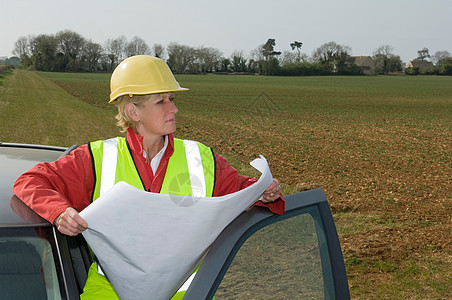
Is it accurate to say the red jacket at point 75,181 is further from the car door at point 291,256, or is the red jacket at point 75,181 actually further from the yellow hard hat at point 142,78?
the yellow hard hat at point 142,78

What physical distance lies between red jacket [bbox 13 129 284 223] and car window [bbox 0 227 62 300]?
0.29 feet

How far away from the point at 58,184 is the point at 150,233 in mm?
662

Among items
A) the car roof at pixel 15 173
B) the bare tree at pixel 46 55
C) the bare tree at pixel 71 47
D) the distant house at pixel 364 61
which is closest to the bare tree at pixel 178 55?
the car roof at pixel 15 173

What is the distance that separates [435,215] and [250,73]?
92954 mm

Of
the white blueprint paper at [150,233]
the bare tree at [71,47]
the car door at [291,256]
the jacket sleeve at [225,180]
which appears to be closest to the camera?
the white blueprint paper at [150,233]

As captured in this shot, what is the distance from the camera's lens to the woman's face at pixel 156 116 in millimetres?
2354

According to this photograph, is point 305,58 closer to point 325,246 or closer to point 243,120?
point 243,120

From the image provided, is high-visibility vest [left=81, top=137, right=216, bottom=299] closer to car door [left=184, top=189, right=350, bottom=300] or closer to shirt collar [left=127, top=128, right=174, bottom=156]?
shirt collar [left=127, top=128, right=174, bottom=156]

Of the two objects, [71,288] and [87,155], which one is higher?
[87,155]

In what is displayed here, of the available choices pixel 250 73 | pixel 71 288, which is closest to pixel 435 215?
pixel 71 288

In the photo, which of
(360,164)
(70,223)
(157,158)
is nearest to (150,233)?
(70,223)

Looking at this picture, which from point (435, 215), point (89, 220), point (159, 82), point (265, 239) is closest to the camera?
point (89, 220)

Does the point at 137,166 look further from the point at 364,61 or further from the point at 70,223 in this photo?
the point at 364,61

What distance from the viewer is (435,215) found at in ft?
23.7
